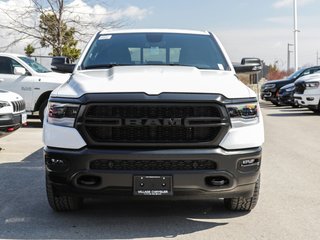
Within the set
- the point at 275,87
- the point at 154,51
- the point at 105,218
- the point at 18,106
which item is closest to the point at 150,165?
the point at 105,218

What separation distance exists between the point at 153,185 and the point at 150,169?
13 cm

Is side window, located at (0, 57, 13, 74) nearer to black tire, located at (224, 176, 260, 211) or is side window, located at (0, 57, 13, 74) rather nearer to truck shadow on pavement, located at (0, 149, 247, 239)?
truck shadow on pavement, located at (0, 149, 247, 239)

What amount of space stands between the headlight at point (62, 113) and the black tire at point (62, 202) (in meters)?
0.64

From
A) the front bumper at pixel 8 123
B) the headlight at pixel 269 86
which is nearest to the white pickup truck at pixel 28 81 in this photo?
the front bumper at pixel 8 123

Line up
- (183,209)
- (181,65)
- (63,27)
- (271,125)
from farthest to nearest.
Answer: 1. (63,27)
2. (271,125)
3. (181,65)
4. (183,209)

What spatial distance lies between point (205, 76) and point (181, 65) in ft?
2.54

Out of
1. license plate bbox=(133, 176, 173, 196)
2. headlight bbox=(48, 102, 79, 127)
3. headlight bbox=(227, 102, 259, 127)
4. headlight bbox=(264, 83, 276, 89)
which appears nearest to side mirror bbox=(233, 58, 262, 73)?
headlight bbox=(227, 102, 259, 127)

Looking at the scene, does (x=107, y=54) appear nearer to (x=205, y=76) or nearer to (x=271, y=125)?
(x=205, y=76)

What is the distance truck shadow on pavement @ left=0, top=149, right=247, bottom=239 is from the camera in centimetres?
453

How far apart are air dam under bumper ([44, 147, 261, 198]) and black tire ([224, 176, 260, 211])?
1.86ft

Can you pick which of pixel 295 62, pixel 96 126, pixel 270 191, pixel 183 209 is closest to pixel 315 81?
pixel 270 191

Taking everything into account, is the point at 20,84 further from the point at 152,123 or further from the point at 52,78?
the point at 152,123

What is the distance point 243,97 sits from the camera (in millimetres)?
4496

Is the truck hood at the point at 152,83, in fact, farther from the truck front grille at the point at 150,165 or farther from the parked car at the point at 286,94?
the parked car at the point at 286,94
